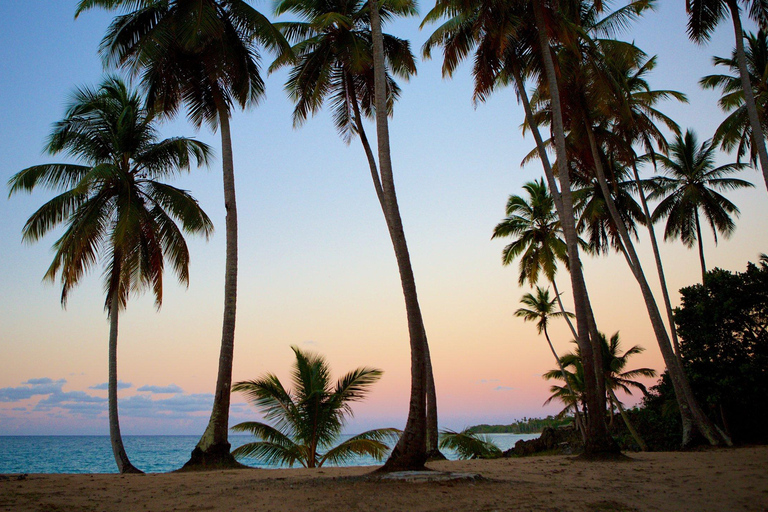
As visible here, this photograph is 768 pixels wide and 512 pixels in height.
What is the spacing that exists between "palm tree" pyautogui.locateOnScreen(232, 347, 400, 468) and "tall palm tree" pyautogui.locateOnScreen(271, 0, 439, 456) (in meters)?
2.07

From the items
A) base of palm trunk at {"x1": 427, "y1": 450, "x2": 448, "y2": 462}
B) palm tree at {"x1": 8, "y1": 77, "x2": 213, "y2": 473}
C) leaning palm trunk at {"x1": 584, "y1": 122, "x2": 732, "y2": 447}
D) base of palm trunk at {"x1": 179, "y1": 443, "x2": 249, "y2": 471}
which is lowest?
base of palm trunk at {"x1": 427, "y1": 450, "x2": 448, "y2": 462}

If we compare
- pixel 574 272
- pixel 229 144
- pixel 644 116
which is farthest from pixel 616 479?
pixel 644 116

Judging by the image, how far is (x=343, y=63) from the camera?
1479cm

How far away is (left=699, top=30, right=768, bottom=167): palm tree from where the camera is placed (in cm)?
1670

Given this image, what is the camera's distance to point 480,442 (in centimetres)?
1634

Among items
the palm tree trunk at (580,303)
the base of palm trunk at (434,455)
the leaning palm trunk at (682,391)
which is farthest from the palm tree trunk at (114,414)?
the leaning palm trunk at (682,391)

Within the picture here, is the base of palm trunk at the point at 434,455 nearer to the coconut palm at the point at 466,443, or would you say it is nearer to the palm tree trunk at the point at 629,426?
the coconut palm at the point at 466,443

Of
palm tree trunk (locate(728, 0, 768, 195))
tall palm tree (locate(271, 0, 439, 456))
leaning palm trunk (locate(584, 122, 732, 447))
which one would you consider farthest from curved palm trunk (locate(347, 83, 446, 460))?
palm tree trunk (locate(728, 0, 768, 195))

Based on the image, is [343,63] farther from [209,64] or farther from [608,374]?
[608,374]

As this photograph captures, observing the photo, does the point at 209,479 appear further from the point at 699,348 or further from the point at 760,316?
the point at 760,316

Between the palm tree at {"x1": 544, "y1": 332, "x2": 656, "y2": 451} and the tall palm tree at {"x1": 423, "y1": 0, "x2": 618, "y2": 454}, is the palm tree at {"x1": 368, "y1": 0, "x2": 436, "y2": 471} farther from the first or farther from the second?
the palm tree at {"x1": 544, "y1": 332, "x2": 656, "y2": 451}

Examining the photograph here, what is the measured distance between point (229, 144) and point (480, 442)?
1187 centimetres

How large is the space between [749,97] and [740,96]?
5.01 meters

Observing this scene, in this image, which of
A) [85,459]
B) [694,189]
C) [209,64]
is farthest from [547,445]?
[85,459]
